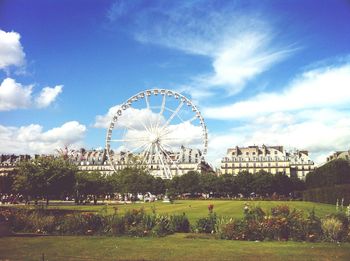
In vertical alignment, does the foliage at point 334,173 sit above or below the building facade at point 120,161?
below

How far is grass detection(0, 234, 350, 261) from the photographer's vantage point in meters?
11.7

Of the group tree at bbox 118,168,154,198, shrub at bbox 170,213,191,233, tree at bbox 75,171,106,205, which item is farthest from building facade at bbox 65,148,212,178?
shrub at bbox 170,213,191,233

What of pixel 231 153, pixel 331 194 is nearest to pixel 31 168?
pixel 331 194

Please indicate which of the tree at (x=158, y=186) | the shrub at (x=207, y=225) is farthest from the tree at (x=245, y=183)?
the shrub at (x=207, y=225)

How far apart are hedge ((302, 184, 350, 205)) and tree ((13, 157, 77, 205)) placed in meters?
30.4

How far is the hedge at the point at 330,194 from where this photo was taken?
1869 inches

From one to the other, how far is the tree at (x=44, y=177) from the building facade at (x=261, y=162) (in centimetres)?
9535

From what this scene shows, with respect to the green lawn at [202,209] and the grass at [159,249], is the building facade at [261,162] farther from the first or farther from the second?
the grass at [159,249]

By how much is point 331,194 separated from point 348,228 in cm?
4020

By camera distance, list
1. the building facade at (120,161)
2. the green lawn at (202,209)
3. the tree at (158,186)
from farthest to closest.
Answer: the building facade at (120,161)
the tree at (158,186)
the green lawn at (202,209)

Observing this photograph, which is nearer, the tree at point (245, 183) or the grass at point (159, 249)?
the grass at point (159, 249)

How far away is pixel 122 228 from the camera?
17.5 meters

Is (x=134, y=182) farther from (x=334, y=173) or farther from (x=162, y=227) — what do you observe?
(x=162, y=227)

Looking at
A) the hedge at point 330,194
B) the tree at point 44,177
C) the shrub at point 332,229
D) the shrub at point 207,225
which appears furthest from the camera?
the hedge at point 330,194
